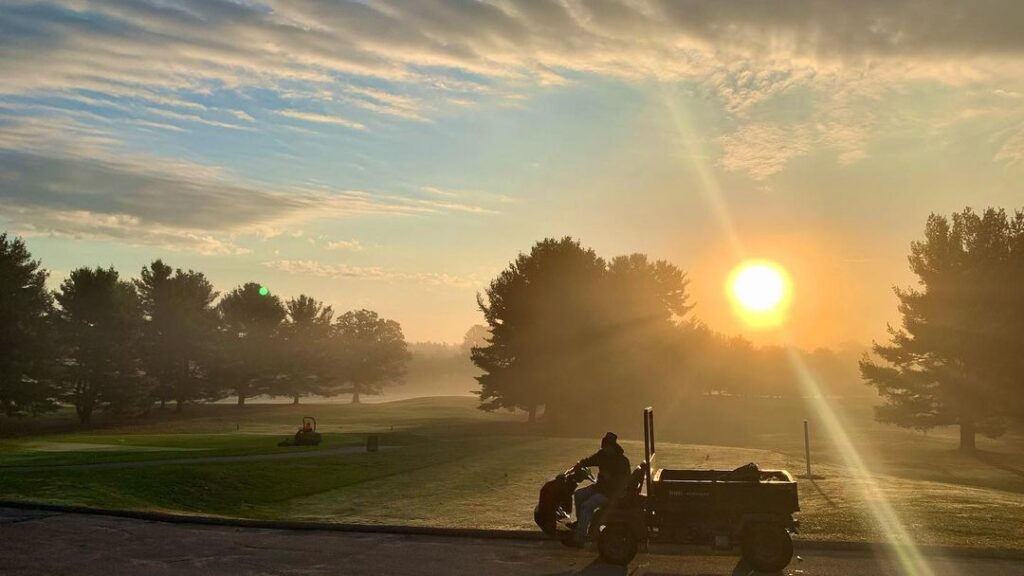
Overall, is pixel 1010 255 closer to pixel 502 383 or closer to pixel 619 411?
pixel 619 411

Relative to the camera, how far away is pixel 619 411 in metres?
68.6

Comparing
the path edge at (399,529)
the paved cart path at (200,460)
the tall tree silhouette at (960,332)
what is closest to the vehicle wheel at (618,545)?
the path edge at (399,529)

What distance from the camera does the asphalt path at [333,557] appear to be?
11648mm

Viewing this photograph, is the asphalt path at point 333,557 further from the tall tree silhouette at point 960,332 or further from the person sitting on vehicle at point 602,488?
the tall tree silhouette at point 960,332

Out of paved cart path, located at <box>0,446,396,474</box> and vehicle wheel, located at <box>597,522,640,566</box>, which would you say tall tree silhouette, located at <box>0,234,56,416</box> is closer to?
paved cart path, located at <box>0,446,396,474</box>

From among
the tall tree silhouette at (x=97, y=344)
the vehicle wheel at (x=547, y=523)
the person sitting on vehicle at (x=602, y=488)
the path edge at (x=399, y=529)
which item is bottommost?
the path edge at (x=399, y=529)

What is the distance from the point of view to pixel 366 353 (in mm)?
116000

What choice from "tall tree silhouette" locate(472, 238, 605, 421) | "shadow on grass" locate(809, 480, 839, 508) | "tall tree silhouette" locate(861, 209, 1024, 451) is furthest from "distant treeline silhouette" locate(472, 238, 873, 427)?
"shadow on grass" locate(809, 480, 839, 508)

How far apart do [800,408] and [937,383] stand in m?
40.8

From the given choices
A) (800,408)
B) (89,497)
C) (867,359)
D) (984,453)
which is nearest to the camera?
(89,497)

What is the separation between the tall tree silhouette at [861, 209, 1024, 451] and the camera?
46375 mm

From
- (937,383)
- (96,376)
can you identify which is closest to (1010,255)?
(937,383)

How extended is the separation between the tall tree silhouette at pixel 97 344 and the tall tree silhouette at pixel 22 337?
20.3 feet

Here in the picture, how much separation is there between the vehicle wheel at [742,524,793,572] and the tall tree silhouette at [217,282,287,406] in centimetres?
8166
